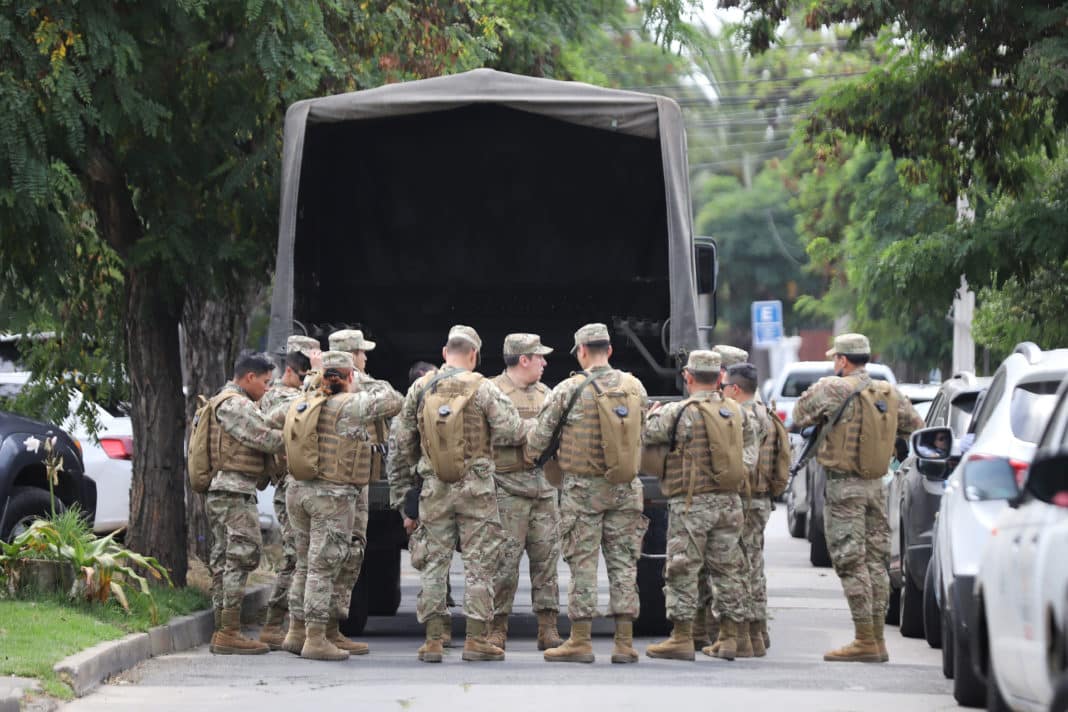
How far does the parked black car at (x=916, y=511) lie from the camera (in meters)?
11.6

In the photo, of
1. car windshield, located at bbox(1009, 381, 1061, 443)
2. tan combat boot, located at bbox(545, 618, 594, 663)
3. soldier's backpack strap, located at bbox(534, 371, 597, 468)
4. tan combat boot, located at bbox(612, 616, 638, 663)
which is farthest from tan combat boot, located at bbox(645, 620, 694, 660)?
car windshield, located at bbox(1009, 381, 1061, 443)

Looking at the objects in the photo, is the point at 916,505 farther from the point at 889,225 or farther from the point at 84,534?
the point at 889,225

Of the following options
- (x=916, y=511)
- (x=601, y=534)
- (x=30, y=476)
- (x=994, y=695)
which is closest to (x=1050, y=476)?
(x=994, y=695)

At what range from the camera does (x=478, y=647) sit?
35.9 ft

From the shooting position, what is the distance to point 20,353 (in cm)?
1532

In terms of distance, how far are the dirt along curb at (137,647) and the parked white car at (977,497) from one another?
413cm

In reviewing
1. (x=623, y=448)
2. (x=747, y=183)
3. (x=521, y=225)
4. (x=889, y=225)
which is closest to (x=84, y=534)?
(x=623, y=448)

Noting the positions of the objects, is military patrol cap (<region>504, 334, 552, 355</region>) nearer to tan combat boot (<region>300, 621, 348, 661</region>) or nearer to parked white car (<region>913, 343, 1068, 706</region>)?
tan combat boot (<region>300, 621, 348, 661</region>)

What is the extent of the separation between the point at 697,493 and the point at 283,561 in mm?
2510

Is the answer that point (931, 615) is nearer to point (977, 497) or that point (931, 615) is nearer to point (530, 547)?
point (530, 547)

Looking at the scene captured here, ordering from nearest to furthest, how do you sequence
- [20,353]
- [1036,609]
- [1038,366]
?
[1036,609] < [1038,366] < [20,353]

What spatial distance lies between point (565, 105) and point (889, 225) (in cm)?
1324

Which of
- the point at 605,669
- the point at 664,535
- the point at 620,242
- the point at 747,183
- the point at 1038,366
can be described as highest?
the point at 747,183

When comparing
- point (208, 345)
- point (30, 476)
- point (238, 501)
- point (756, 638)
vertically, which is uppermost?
point (208, 345)
